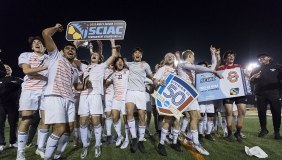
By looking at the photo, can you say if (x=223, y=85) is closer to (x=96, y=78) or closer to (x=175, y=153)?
(x=175, y=153)

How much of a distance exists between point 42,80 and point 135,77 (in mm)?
2125

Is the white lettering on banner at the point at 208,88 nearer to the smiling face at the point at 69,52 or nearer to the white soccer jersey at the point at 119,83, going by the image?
the white soccer jersey at the point at 119,83

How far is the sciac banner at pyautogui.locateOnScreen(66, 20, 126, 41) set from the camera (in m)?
6.74

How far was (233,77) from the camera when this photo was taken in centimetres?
592

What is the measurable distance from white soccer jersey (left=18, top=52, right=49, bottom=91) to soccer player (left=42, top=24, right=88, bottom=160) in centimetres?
110

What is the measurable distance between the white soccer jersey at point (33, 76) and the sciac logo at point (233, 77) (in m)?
4.95

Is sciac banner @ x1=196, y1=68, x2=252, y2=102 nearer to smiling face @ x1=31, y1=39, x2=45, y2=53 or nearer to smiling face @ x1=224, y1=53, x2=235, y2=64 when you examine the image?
smiling face @ x1=224, y1=53, x2=235, y2=64

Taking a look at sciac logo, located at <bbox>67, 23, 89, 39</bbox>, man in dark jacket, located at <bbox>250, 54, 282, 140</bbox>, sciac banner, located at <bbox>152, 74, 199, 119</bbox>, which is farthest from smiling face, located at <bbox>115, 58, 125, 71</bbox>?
man in dark jacket, located at <bbox>250, 54, 282, 140</bbox>

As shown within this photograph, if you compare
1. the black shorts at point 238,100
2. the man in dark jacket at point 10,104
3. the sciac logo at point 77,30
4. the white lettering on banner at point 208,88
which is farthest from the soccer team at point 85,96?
the man in dark jacket at point 10,104

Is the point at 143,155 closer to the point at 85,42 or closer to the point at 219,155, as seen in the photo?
the point at 219,155

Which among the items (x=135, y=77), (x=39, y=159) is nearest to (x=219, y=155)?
(x=135, y=77)

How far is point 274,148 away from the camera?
15.4 ft

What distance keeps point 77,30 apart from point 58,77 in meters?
3.95

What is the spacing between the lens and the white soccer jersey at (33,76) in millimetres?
4246
